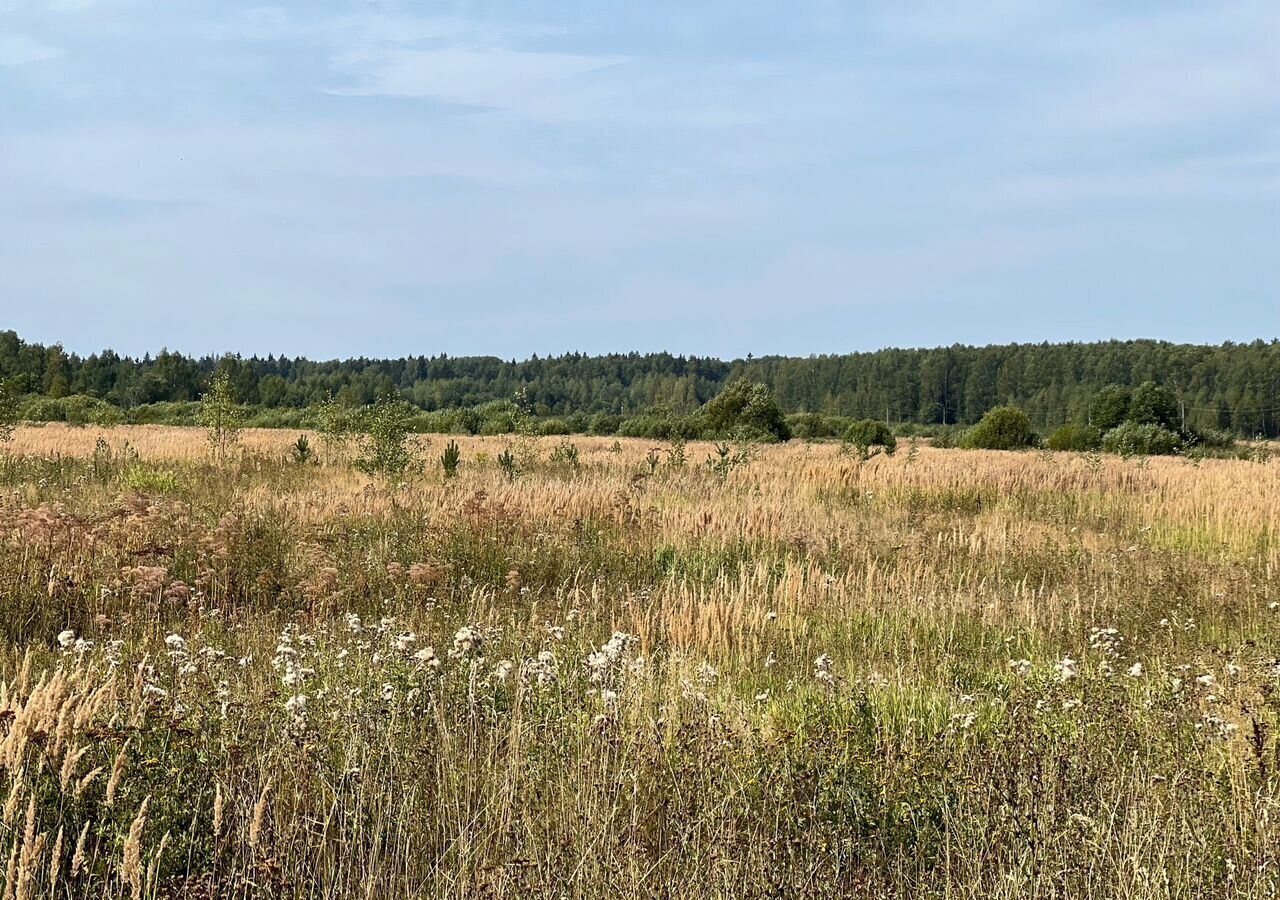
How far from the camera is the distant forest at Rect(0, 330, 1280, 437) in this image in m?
101

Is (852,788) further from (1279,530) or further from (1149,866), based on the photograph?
(1279,530)

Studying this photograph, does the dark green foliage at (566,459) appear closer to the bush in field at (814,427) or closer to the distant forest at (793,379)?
the bush in field at (814,427)

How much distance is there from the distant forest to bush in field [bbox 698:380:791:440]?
29631mm

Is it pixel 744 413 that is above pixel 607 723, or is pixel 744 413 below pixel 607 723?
above

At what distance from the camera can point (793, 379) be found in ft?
485

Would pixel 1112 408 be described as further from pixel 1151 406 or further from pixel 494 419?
pixel 494 419

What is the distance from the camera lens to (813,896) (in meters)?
2.58

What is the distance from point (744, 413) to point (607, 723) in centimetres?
4066

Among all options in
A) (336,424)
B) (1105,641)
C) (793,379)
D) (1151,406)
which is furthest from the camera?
(793,379)

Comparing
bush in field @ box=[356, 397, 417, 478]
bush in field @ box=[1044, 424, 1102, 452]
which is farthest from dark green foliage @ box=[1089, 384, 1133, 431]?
bush in field @ box=[356, 397, 417, 478]

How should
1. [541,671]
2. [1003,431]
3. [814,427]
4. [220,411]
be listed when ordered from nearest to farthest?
1. [541,671]
2. [220,411]
3. [1003,431]
4. [814,427]

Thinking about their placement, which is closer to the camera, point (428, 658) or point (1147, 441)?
point (428, 658)

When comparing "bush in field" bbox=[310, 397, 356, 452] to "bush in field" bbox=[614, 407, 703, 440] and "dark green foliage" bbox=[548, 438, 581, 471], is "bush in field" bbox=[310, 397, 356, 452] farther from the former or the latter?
"bush in field" bbox=[614, 407, 703, 440]

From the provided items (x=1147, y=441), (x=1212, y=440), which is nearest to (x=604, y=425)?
(x=1147, y=441)
